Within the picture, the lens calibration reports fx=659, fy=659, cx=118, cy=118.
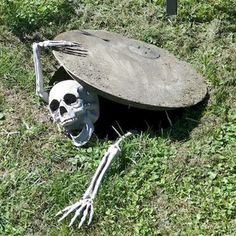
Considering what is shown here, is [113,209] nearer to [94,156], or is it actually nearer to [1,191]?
[94,156]

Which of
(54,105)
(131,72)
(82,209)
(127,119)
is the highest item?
(131,72)

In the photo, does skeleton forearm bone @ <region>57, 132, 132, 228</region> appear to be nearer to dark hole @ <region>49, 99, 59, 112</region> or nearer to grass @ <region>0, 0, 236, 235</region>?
grass @ <region>0, 0, 236, 235</region>

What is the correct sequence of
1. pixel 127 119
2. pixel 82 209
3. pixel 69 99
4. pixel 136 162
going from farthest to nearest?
pixel 127 119 < pixel 69 99 < pixel 136 162 < pixel 82 209

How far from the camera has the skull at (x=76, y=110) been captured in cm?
430

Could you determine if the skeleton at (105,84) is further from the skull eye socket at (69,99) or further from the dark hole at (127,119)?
the dark hole at (127,119)

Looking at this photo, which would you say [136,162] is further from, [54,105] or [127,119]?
[54,105]

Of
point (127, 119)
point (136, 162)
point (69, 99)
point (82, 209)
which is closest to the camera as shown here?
point (82, 209)

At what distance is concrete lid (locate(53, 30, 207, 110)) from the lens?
4.32m

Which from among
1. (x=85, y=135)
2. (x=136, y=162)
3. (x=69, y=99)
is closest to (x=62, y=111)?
(x=69, y=99)

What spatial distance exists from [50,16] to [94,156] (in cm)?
166

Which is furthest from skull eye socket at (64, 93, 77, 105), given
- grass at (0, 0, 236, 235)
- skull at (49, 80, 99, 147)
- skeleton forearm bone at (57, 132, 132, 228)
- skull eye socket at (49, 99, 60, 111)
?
skeleton forearm bone at (57, 132, 132, 228)

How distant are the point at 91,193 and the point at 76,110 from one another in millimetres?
600


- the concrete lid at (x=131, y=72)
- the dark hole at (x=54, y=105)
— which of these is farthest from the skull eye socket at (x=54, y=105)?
the concrete lid at (x=131, y=72)

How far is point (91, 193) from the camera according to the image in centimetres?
399
